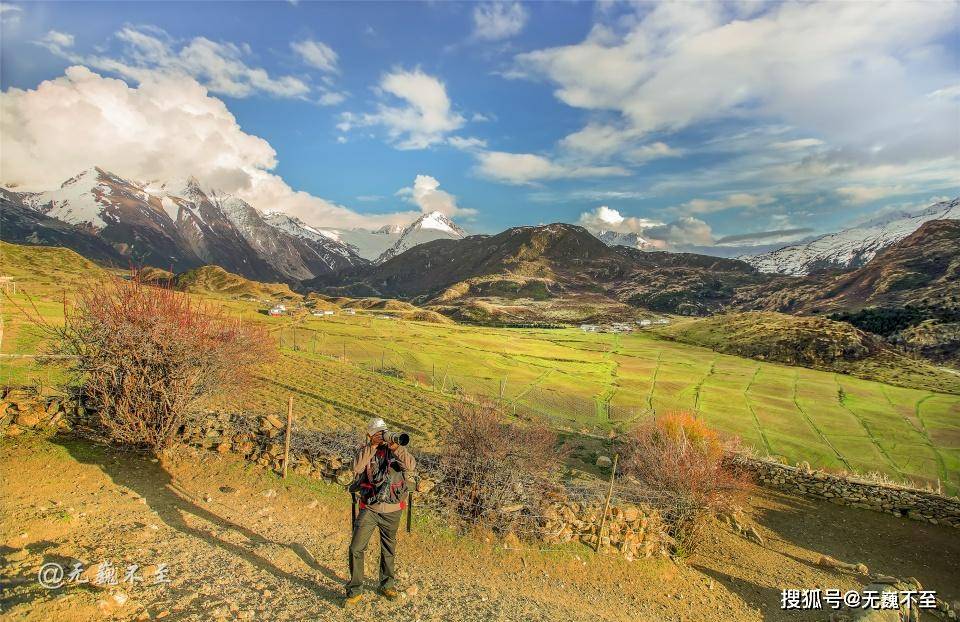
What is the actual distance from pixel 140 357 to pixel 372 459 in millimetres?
10007

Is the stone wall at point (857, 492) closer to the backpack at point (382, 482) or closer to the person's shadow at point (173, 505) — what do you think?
the backpack at point (382, 482)

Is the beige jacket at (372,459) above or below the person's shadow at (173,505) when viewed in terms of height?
above

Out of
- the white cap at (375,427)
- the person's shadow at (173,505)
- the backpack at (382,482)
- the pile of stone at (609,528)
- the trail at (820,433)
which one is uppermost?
the white cap at (375,427)

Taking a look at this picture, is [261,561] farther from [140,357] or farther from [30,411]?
[30,411]

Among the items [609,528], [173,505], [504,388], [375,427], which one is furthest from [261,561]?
[504,388]

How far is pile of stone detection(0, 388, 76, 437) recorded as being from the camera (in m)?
13.8

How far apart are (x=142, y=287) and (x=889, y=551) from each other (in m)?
33.8

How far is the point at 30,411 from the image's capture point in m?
14.1

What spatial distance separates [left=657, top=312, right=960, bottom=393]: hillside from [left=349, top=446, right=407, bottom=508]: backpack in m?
84.4

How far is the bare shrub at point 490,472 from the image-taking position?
45.3 ft

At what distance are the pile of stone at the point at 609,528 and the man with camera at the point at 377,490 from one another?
6914 mm

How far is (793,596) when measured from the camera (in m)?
14.9

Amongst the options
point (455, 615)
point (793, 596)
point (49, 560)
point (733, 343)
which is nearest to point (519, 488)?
point (455, 615)

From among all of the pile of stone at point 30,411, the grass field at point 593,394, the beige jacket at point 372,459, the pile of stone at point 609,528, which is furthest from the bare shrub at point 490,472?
the pile of stone at point 30,411
